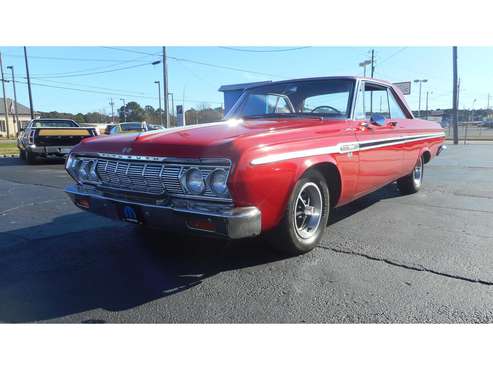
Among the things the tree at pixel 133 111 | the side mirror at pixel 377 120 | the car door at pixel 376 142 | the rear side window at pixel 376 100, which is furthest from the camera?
the tree at pixel 133 111

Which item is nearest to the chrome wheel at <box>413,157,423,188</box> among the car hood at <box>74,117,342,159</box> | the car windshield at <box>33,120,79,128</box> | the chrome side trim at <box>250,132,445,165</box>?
the chrome side trim at <box>250,132,445,165</box>

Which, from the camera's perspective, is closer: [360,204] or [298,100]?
[298,100]

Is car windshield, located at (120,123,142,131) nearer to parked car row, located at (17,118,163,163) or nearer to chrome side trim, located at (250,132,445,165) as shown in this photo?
parked car row, located at (17,118,163,163)

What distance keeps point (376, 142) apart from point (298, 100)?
3.23 feet

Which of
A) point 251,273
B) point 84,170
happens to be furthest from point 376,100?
point 84,170

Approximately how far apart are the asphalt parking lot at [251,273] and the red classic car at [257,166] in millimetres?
419

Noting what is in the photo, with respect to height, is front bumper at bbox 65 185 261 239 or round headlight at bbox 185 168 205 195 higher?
round headlight at bbox 185 168 205 195

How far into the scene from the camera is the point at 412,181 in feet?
19.5

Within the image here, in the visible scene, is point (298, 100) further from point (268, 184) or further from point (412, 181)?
point (412, 181)

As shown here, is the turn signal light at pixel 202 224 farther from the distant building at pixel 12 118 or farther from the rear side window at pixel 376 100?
the distant building at pixel 12 118

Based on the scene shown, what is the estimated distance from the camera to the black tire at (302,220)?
9.71 feet

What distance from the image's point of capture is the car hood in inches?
98.7

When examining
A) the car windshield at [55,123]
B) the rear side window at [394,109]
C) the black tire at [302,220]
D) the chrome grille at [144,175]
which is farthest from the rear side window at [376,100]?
the car windshield at [55,123]

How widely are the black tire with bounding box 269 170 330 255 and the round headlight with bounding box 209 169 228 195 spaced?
2.07ft
